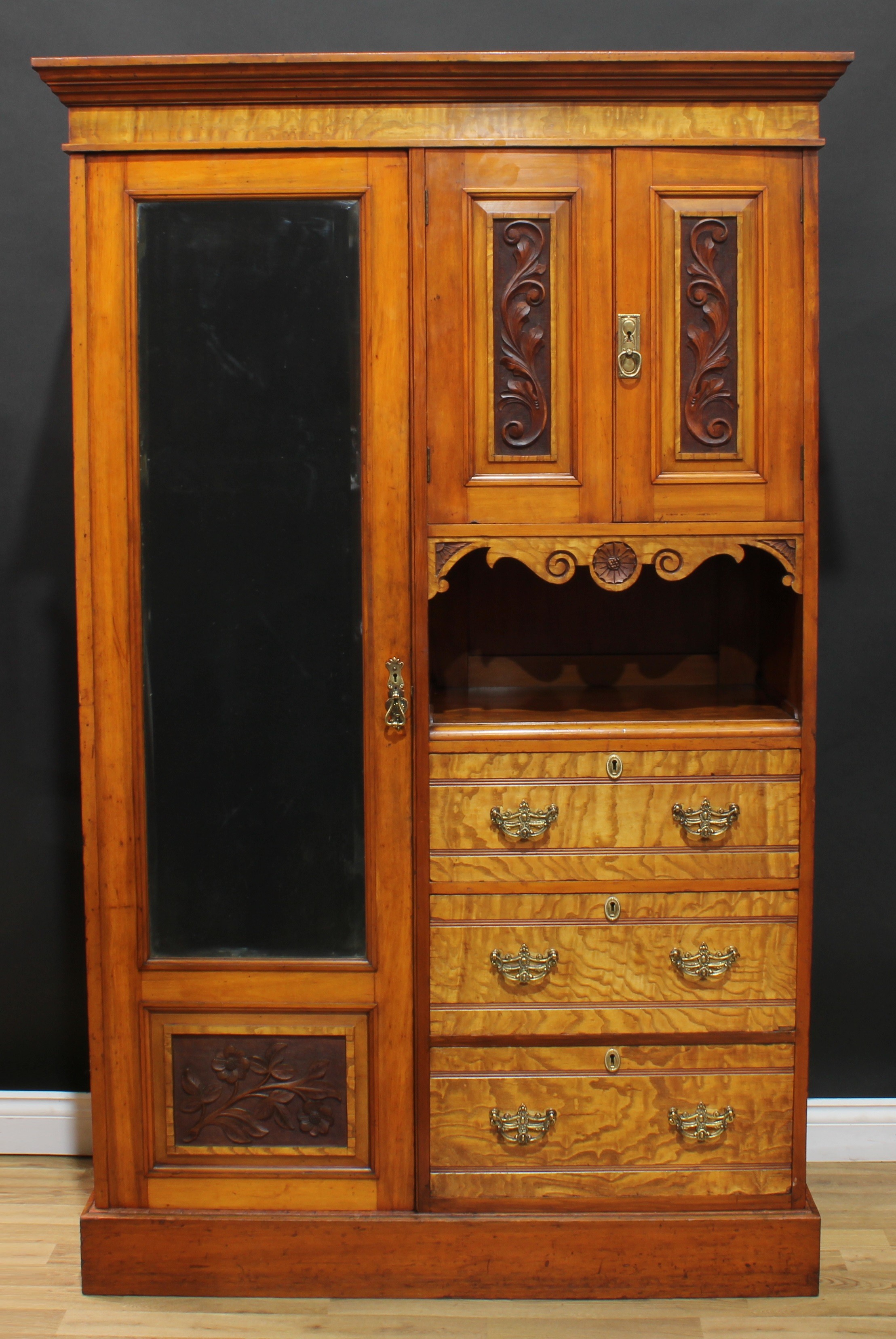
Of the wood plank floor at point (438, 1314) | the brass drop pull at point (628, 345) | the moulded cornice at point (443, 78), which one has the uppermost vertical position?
the moulded cornice at point (443, 78)

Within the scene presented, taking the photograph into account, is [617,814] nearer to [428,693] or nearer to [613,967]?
[613,967]

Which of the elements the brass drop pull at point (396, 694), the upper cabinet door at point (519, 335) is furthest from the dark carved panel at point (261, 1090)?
the upper cabinet door at point (519, 335)

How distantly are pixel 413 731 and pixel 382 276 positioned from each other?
0.81 m

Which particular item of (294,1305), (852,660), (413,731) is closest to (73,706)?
(413,731)

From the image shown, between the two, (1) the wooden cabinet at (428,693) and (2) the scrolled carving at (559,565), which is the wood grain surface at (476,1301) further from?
(2) the scrolled carving at (559,565)

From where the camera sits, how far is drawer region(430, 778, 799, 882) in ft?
7.02

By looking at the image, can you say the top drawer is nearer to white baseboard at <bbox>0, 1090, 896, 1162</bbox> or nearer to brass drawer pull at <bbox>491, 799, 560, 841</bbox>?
brass drawer pull at <bbox>491, 799, 560, 841</bbox>

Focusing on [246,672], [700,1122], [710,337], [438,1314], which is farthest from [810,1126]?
[710,337]

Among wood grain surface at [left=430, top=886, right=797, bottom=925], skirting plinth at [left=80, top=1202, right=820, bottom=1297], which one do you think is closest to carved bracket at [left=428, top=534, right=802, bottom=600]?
wood grain surface at [left=430, top=886, right=797, bottom=925]

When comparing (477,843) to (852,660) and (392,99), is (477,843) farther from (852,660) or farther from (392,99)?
(392,99)

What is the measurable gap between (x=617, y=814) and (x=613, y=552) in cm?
49

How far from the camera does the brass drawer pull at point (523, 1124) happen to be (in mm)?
2178

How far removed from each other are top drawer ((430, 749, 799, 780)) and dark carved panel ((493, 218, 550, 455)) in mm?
559

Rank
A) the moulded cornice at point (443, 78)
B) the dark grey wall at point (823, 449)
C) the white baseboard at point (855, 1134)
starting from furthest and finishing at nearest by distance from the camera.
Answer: the white baseboard at point (855, 1134)
the dark grey wall at point (823, 449)
the moulded cornice at point (443, 78)
